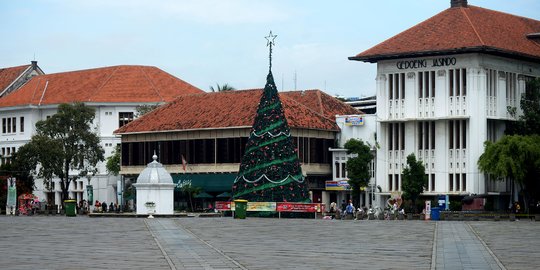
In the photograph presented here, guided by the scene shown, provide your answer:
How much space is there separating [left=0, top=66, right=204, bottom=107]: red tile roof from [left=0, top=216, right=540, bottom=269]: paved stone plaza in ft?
247

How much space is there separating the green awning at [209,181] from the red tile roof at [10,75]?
4122cm

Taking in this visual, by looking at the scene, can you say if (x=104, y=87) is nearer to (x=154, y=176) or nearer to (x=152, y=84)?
(x=152, y=84)

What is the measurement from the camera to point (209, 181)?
342 feet

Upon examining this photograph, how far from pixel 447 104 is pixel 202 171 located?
81.6 ft

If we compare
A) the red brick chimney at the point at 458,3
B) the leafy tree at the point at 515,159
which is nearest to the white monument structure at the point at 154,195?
the leafy tree at the point at 515,159

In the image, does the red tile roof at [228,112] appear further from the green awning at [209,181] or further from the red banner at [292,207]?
the red banner at [292,207]

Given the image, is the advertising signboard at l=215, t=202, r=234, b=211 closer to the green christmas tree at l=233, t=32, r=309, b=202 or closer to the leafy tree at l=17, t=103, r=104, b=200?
the green christmas tree at l=233, t=32, r=309, b=202

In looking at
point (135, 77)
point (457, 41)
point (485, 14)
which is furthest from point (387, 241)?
point (135, 77)

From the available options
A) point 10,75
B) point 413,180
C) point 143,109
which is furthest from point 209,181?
point 10,75

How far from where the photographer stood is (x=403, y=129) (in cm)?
9538

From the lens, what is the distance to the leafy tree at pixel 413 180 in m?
89.2

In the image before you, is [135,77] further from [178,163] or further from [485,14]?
[485,14]

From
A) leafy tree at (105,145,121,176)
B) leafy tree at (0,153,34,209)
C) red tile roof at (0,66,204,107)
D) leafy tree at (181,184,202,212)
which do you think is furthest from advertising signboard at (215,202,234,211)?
red tile roof at (0,66,204,107)

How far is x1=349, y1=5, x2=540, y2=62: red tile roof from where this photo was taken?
89.2m
